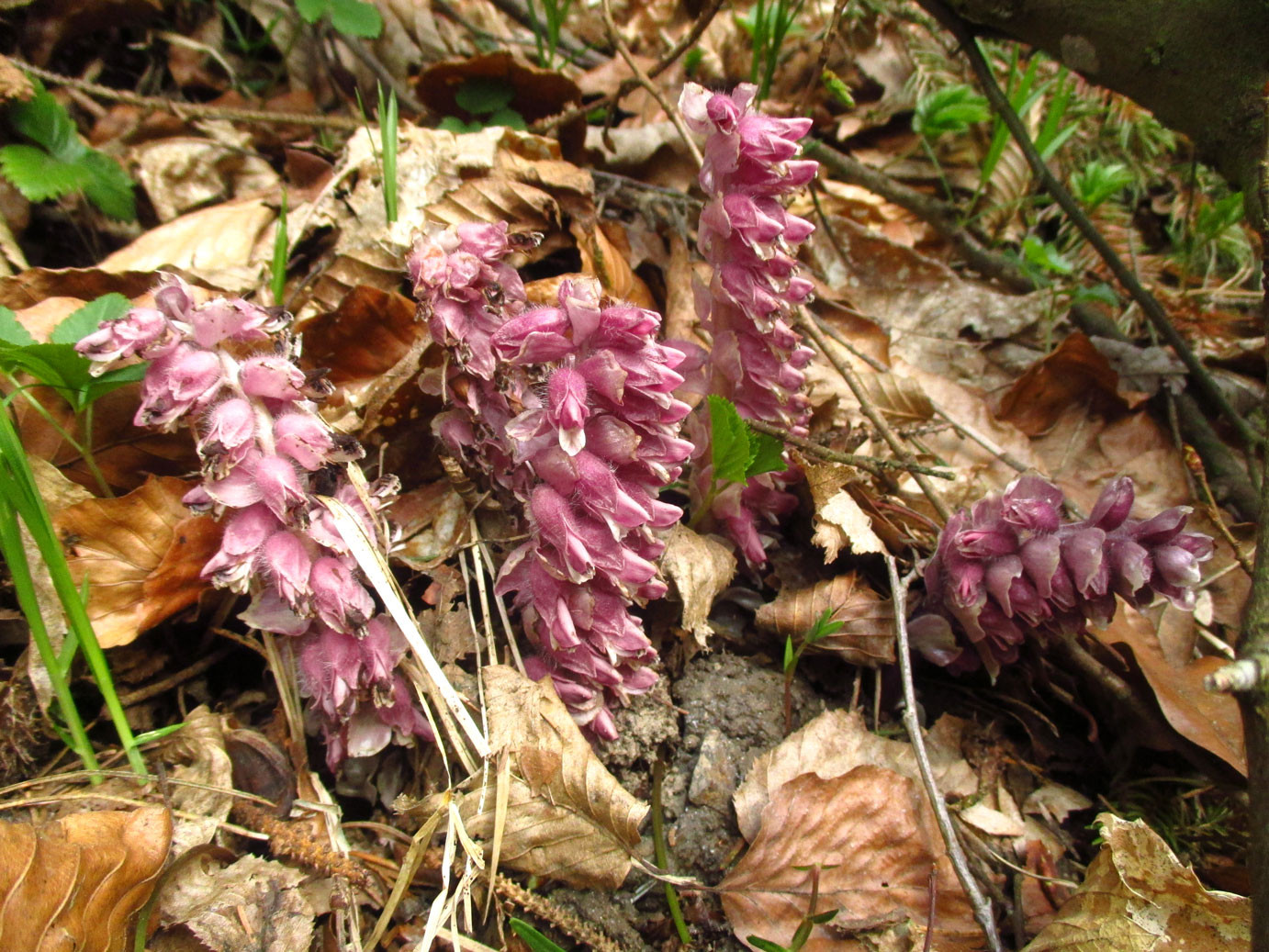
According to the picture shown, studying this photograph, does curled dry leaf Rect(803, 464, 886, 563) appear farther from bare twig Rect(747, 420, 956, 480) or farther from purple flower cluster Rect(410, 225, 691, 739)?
purple flower cluster Rect(410, 225, 691, 739)

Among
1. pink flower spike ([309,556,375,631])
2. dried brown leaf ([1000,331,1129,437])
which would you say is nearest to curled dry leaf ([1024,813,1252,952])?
pink flower spike ([309,556,375,631])

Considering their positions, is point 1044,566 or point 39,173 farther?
point 39,173

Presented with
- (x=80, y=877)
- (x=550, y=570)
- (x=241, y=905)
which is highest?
(x=550, y=570)

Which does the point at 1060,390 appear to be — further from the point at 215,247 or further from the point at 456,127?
the point at 215,247

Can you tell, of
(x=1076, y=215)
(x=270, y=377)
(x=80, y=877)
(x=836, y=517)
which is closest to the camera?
(x=80, y=877)

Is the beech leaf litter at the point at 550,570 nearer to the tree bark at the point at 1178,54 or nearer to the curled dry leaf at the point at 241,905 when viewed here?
the curled dry leaf at the point at 241,905

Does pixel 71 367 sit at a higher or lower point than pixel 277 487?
higher

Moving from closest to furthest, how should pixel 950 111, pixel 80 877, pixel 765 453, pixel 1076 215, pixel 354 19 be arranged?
pixel 80 877 → pixel 765 453 → pixel 1076 215 → pixel 354 19 → pixel 950 111

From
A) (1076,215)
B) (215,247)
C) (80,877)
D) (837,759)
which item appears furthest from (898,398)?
(80,877)
